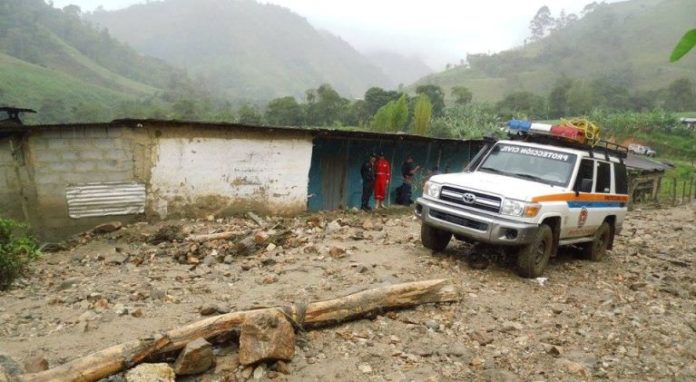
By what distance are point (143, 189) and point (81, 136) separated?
155 centimetres

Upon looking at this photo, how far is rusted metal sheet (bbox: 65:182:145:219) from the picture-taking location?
9703 mm

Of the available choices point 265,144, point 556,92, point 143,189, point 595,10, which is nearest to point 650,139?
point 556,92

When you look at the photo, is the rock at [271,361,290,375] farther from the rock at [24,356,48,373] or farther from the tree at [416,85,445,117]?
the tree at [416,85,445,117]

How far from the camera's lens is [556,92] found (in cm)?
6844

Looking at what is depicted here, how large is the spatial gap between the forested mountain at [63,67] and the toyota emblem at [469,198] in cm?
5774

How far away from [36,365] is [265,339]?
1.65m

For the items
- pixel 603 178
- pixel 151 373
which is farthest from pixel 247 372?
pixel 603 178

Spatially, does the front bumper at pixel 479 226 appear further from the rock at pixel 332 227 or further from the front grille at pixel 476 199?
the rock at pixel 332 227

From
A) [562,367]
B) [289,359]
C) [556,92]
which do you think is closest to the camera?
[289,359]

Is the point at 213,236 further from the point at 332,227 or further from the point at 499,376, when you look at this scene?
the point at 499,376

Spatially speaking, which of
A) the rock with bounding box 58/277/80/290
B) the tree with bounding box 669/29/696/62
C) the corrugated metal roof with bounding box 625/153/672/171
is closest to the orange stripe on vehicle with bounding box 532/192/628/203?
the tree with bounding box 669/29/696/62

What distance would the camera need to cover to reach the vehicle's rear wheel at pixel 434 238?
25.0 ft

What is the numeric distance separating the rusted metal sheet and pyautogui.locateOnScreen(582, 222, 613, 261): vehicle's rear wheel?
8694 mm

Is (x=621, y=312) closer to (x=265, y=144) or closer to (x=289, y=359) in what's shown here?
(x=289, y=359)
